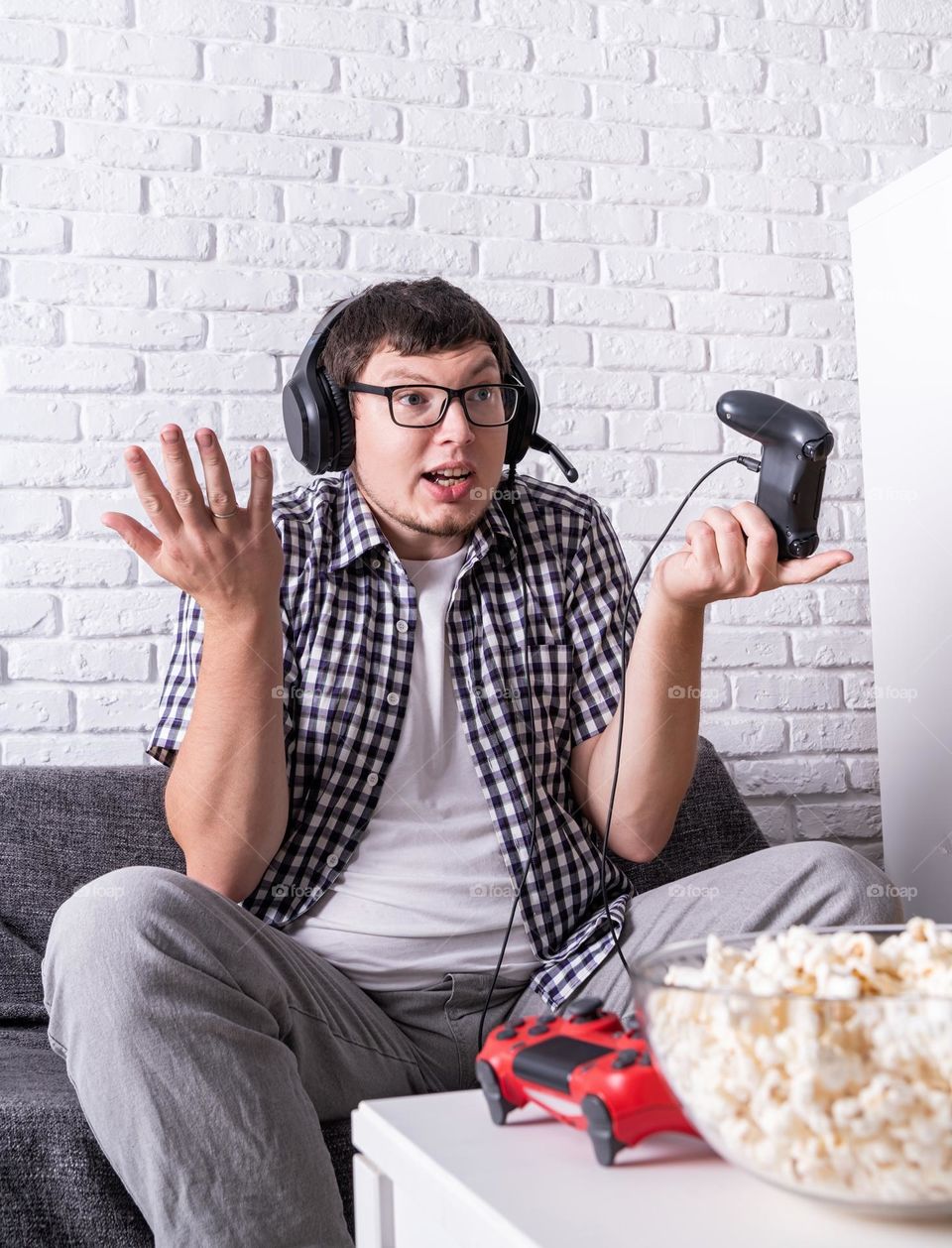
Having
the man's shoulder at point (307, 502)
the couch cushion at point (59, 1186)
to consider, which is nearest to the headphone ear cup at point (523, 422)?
the man's shoulder at point (307, 502)

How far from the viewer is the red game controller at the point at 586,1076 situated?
63 cm

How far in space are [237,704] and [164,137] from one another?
1061mm

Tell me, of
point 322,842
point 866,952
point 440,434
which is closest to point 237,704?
point 322,842

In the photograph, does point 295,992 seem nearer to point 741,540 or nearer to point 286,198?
point 741,540

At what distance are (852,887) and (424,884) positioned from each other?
0.44 meters

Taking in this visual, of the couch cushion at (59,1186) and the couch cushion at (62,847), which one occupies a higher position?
the couch cushion at (62,847)

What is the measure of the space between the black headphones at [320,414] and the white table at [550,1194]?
0.85 m

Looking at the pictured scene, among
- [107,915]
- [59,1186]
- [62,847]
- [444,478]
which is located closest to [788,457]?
[444,478]

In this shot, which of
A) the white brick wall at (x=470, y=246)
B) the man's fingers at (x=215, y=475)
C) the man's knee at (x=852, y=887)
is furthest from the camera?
the white brick wall at (x=470, y=246)

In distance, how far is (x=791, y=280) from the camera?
2195mm

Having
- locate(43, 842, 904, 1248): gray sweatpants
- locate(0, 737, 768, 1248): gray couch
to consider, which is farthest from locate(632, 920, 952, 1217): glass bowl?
locate(0, 737, 768, 1248): gray couch

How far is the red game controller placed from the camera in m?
0.63

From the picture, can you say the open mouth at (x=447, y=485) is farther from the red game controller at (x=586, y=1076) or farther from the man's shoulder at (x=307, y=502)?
the red game controller at (x=586, y=1076)

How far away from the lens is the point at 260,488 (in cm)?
116
